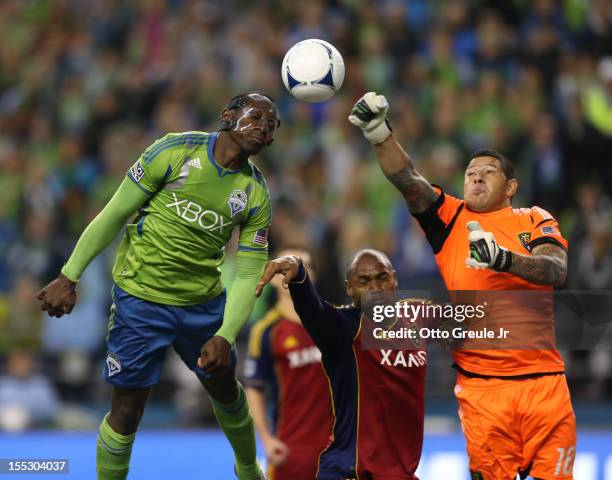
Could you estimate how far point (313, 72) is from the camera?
19.4 feet

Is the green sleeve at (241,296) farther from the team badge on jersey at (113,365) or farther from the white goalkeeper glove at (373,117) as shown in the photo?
the white goalkeeper glove at (373,117)

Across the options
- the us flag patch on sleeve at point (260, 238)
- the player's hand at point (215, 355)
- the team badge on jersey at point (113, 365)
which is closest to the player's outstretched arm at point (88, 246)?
the team badge on jersey at point (113, 365)

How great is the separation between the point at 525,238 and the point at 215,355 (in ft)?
5.45

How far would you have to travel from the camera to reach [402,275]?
409 inches

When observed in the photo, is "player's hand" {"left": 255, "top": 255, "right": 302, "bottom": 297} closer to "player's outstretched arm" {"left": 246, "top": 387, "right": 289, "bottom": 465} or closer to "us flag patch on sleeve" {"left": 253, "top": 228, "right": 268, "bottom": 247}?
"us flag patch on sleeve" {"left": 253, "top": 228, "right": 268, "bottom": 247}

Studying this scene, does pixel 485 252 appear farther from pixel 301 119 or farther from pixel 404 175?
pixel 301 119

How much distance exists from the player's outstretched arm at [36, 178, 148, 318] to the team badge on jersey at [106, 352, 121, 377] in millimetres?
386

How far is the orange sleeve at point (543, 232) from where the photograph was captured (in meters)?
5.44

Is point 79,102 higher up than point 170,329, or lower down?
higher up

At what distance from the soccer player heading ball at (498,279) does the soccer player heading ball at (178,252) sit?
0.66 metres

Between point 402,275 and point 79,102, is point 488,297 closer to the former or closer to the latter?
point 402,275

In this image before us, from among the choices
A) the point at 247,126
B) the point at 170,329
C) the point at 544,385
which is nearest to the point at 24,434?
the point at 170,329

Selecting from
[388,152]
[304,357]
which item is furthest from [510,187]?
[304,357]

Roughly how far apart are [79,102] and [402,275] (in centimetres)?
499
